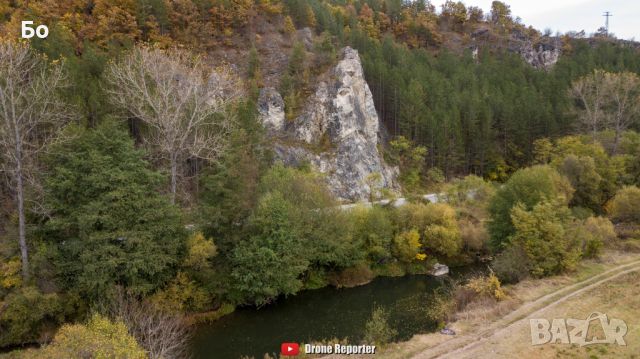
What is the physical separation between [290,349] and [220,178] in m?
13.3

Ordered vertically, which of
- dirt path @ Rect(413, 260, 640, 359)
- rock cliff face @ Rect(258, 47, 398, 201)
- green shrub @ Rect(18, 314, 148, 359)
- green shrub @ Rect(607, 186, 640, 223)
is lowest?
dirt path @ Rect(413, 260, 640, 359)

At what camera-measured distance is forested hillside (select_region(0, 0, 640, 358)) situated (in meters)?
25.4

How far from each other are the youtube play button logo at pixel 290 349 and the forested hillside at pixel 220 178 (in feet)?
18.5

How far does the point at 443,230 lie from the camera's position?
3778 cm

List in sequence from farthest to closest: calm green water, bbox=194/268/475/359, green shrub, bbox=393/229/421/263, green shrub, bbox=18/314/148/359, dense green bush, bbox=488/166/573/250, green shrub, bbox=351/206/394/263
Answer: green shrub, bbox=393/229/421/263
green shrub, bbox=351/206/394/263
dense green bush, bbox=488/166/573/250
calm green water, bbox=194/268/475/359
green shrub, bbox=18/314/148/359

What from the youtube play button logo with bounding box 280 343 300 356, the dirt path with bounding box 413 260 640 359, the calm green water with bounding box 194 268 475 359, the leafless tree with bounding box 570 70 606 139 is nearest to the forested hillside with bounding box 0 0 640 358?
the leafless tree with bounding box 570 70 606 139

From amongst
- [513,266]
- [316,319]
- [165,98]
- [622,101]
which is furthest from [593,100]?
[165,98]

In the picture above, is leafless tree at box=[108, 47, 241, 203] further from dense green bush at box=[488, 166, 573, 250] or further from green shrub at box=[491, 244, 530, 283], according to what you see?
dense green bush at box=[488, 166, 573, 250]

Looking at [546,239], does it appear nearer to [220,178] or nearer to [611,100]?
[220,178]

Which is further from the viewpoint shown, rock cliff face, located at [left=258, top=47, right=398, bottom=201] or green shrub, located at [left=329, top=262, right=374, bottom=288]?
rock cliff face, located at [left=258, top=47, right=398, bottom=201]

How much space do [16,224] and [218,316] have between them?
14254mm

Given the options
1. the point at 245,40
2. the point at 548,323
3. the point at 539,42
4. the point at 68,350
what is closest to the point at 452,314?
the point at 548,323

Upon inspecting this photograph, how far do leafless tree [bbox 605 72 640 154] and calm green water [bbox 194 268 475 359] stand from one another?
4095cm

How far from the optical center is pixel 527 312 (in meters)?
24.4
